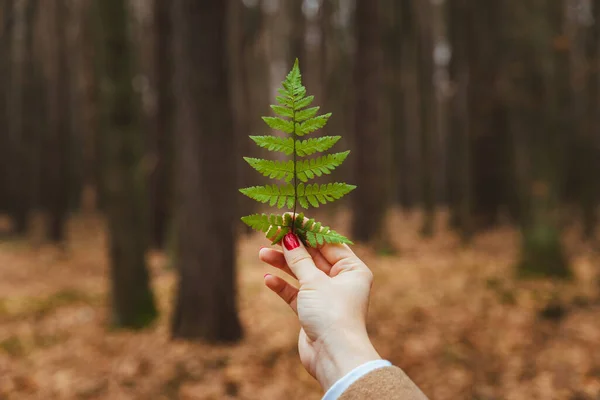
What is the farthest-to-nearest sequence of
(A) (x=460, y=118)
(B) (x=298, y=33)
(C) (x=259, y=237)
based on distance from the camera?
(B) (x=298, y=33)
(C) (x=259, y=237)
(A) (x=460, y=118)

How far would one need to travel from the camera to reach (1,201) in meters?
22.0

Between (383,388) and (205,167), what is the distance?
12.6 ft

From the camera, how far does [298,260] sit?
138cm

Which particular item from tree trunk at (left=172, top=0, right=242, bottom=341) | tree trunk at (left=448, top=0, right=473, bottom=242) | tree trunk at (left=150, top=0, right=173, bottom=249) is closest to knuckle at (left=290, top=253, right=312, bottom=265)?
tree trunk at (left=172, top=0, right=242, bottom=341)

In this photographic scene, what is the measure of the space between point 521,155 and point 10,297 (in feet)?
27.4

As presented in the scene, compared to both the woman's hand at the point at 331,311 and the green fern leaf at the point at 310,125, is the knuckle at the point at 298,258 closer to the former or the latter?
the woman's hand at the point at 331,311

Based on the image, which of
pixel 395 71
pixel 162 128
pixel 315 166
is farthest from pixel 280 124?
pixel 395 71

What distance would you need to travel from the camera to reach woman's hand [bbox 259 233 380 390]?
1.29 m

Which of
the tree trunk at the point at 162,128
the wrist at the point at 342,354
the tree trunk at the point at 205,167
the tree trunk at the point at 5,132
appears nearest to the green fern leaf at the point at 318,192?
the wrist at the point at 342,354

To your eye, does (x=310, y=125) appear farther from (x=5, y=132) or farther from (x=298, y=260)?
(x=5, y=132)

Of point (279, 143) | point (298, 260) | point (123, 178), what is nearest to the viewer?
point (279, 143)

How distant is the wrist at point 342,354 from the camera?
126 cm

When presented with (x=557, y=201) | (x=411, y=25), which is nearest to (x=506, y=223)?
(x=557, y=201)

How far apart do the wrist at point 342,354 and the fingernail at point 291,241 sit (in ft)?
0.89
